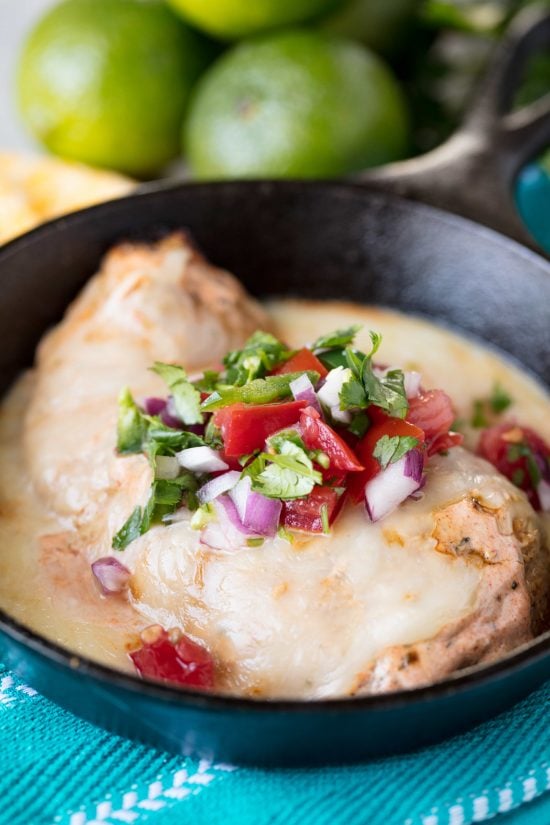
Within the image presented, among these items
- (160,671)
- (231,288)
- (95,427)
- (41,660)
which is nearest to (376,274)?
(231,288)

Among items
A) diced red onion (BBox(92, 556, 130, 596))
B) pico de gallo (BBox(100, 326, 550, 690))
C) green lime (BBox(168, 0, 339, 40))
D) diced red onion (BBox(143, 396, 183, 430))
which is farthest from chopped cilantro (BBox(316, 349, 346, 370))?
green lime (BBox(168, 0, 339, 40))

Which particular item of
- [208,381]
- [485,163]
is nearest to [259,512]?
[208,381]

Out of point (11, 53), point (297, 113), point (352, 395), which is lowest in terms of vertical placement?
point (352, 395)

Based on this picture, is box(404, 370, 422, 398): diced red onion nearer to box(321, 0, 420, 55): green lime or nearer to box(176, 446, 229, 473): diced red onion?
box(176, 446, 229, 473): diced red onion

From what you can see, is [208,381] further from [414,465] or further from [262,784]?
[262,784]

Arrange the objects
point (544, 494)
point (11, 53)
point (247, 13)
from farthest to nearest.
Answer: point (11, 53) → point (247, 13) → point (544, 494)

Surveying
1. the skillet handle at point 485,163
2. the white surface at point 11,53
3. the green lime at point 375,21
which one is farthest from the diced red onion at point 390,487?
the white surface at point 11,53
